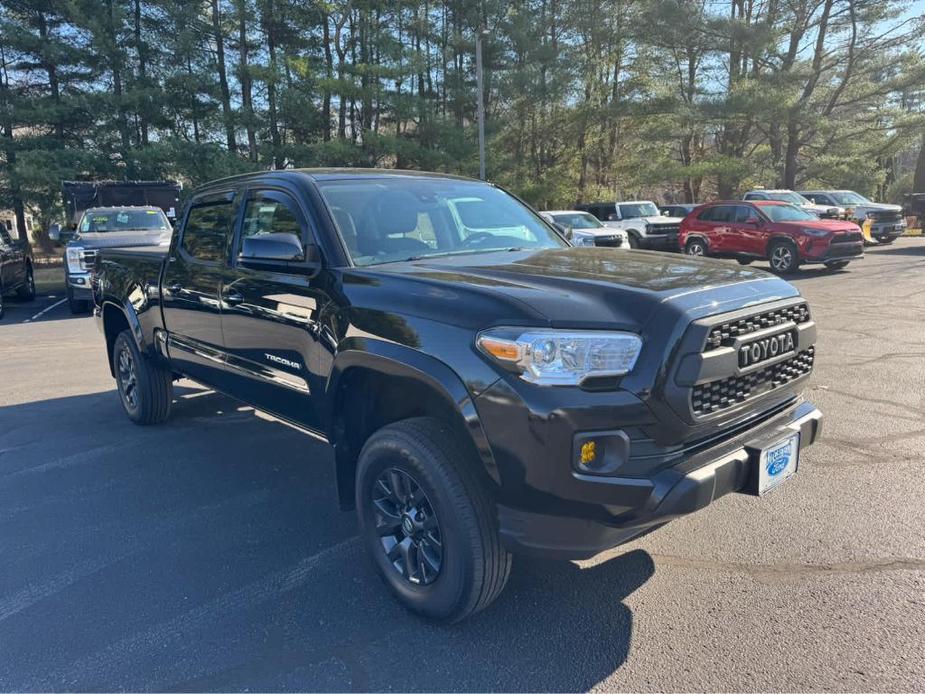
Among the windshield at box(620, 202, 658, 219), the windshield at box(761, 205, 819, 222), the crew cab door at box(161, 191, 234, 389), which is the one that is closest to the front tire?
the crew cab door at box(161, 191, 234, 389)

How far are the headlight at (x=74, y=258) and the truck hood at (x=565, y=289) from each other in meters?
11.0

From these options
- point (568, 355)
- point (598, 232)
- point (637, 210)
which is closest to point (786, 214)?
point (598, 232)

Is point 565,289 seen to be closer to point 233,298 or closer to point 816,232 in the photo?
point 233,298

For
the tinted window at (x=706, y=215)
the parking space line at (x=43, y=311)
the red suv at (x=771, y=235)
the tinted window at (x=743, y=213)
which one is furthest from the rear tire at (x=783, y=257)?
the parking space line at (x=43, y=311)

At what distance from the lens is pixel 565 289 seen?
2.73m

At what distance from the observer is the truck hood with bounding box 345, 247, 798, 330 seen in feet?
8.34

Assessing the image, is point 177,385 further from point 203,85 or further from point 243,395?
point 203,85

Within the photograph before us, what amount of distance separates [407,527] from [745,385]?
5.17 feet

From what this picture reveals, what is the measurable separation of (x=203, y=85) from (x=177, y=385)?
23.7 metres

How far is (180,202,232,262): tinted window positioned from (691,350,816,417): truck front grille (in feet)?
10.0

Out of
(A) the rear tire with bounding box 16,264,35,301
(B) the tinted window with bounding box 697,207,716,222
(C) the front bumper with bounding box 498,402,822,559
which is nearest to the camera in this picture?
(C) the front bumper with bounding box 498,402,822,559

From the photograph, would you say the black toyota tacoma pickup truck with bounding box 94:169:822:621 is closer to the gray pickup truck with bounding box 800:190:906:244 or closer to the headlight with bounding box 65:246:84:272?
the headlight with bounding box 65:246:84:272

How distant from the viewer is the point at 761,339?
2809mm

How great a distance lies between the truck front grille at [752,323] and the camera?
8.55 ft
